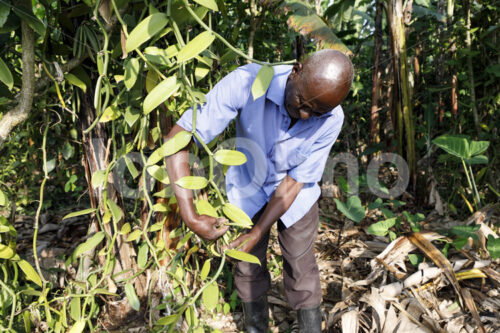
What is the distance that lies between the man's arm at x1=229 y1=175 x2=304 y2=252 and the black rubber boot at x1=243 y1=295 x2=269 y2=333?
32 centimetres

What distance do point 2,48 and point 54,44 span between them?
0.41 feet

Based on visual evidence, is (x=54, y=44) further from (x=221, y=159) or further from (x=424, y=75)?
(x=424, y=75)

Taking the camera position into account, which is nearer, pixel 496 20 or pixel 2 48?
pixel 2 48

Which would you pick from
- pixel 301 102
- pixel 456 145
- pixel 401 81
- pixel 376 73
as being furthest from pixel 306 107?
pixel 376 73

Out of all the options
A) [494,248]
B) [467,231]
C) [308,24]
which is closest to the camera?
[494,248]

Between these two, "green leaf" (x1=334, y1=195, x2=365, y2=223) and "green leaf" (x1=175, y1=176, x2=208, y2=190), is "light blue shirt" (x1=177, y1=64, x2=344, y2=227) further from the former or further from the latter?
"green leaf" (x1=334, y1=195, x2=365, y2=223)

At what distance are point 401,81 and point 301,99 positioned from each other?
1.75 m

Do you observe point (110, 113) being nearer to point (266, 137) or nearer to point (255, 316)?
point (266, 137)

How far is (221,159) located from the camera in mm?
788

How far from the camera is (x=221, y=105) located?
3.35 feet

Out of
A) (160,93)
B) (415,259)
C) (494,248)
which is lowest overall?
(415,259)

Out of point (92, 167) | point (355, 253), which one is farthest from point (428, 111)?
point (92, 167)

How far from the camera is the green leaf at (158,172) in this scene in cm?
95

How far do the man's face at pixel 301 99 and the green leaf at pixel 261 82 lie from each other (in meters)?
0.24
